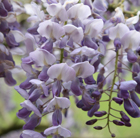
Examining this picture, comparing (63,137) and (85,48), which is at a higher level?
(85,48)

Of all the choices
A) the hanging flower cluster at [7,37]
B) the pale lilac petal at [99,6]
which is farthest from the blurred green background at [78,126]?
the pale lilac petal at [99,6]

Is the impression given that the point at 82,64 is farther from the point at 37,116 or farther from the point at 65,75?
the point at 37,116

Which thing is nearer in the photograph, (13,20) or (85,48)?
(85,48)

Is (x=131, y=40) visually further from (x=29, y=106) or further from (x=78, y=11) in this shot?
(x=29, y=106)

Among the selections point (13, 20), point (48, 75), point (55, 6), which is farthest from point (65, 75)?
point (13, 20)

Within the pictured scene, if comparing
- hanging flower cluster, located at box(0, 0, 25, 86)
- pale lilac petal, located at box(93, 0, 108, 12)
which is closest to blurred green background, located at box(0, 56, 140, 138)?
hanging flower cluster, located at box(0, 0, 25, 86)

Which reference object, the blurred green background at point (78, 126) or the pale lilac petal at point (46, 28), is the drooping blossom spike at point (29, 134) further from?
the blurred green background at point (78, 126)
